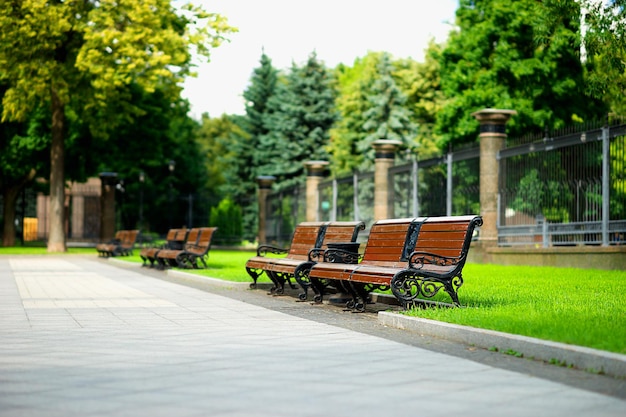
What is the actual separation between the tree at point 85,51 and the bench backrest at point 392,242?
68.3 feet

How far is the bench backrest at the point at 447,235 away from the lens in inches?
408

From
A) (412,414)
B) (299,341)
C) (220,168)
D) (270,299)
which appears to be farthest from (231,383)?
(220,168)

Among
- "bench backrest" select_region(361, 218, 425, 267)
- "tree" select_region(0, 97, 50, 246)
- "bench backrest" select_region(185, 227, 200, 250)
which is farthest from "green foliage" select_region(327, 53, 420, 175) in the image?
"bench backrest" select_region(361, 218, 425, 267)

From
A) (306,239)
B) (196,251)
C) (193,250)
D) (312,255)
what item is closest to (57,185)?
(193,250)

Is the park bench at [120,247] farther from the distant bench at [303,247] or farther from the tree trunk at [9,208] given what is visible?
the distant bench at [303,247]

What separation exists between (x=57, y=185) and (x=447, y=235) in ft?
93.9

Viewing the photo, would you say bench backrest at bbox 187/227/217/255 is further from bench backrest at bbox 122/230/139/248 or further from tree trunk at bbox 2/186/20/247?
tree trunk at bbox 2/186/20/247

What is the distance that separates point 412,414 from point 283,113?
177 feet

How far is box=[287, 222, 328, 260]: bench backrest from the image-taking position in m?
14.5

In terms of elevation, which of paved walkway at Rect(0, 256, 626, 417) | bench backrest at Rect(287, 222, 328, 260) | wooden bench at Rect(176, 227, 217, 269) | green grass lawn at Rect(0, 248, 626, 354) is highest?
bench backrest at Rect(287, 222, 328, 260)

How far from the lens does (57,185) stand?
36.8 m

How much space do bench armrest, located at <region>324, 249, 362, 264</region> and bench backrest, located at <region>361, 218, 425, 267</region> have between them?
0.47 meters

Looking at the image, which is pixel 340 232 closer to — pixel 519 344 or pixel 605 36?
pixel 605 36

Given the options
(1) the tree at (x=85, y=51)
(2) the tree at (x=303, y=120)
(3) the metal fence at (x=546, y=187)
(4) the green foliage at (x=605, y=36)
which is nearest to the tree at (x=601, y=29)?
(4) the green foliage at (x=605, y=36)
